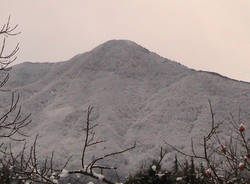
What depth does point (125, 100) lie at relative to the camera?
266 ft

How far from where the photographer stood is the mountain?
6621 centimetres

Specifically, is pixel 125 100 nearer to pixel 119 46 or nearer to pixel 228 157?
pixel 119 46

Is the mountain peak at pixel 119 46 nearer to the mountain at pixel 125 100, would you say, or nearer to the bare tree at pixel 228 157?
the mountain at pixel 125 100

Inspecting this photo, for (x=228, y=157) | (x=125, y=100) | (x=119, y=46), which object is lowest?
(x=228, y=157)

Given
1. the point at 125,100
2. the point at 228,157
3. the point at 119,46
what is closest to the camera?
the point at 228,157

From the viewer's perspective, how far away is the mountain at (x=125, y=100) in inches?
2607

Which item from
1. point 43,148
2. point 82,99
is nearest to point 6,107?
point 82,99

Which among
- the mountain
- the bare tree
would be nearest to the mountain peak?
the mountain

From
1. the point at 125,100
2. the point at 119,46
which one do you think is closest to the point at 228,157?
the point at 125,100

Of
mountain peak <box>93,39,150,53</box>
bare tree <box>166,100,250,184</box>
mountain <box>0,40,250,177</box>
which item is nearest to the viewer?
bare tree <box>166,100,250,184</box>

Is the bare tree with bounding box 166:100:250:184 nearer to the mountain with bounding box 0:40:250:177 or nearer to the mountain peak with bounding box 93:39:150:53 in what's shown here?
the mountain with bounding box 0:40:250:177

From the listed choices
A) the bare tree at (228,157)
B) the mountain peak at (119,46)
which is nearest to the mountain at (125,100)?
the mountain peak at (119,46)

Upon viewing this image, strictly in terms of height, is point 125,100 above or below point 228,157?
above

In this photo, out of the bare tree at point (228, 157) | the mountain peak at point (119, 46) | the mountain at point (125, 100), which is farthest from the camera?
the mountain peak at point (119, 46)
